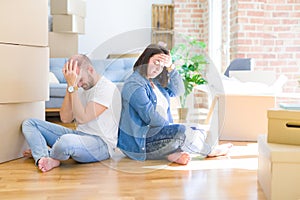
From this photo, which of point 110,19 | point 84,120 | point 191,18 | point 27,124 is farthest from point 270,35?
point 27,124

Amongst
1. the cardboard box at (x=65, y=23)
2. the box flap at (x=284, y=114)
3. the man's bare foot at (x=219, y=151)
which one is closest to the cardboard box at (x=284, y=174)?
the box flap at (x=284, y=114)

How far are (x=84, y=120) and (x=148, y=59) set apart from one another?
43 centimetres

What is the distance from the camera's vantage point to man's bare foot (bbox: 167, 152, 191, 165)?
80.1 inches

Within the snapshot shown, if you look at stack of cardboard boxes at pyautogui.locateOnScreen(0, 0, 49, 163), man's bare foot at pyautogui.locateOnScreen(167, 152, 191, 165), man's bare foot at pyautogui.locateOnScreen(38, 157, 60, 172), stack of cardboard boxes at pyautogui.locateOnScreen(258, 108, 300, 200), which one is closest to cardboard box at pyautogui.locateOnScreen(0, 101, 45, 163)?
stack of cardboard boxes at pyautogui.locateOnScreen(0, 0, 49, 163)

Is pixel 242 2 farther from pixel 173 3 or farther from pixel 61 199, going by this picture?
pixel 61 199

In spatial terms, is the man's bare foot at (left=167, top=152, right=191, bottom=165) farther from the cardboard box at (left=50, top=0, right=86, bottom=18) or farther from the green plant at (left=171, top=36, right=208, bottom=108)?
the cardboard box at (left=50, top=0, right=86, bottom=18)

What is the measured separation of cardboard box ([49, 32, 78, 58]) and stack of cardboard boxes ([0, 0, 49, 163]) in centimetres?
267

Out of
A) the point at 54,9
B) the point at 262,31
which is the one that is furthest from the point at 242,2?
the point at 54,9

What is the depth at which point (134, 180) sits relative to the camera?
1.74 meters

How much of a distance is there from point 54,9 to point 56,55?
52 centimetres

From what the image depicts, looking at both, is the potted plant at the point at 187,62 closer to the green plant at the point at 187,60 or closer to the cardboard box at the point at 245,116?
the green plant at the point at 187,60

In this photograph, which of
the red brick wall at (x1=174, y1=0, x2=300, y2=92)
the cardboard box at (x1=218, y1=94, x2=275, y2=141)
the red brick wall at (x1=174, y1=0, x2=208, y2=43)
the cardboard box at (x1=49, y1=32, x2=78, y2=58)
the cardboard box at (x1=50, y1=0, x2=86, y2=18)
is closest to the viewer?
the cardboard box at (x1=218, y1=94, x2=275, y2=141)

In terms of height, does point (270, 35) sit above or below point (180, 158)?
above

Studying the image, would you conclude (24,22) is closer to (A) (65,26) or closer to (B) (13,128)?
(B) (13,128)
